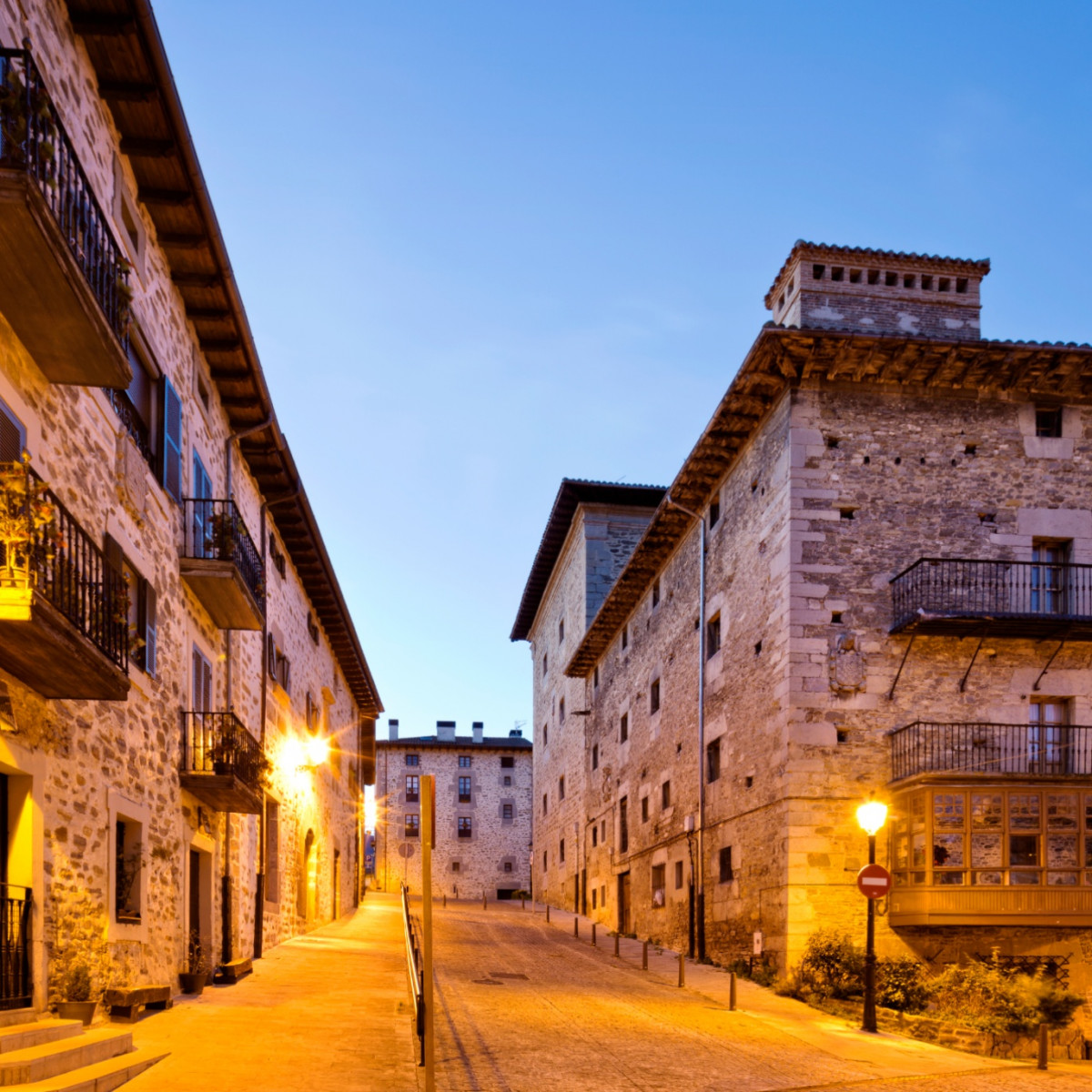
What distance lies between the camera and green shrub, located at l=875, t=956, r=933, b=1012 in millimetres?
18109

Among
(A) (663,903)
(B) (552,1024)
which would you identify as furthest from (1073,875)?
(A) (663,903)

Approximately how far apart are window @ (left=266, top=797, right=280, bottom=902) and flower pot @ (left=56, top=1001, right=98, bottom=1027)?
39.4 feet

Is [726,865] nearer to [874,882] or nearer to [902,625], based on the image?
[902,625]

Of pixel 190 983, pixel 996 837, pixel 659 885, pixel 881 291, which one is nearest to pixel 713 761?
pixel 659 885

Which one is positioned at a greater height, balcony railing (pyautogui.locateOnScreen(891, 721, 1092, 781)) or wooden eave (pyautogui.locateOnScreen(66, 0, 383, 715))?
wooden eave (pyautogui.locateOnScreen(66, 0, 383, 715))

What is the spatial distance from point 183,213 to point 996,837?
1487 centimetres

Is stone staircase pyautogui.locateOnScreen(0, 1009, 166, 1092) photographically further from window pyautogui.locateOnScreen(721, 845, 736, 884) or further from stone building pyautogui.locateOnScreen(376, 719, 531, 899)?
stone building pyautogui.locateOnScreen(376, 719, 531, 899)

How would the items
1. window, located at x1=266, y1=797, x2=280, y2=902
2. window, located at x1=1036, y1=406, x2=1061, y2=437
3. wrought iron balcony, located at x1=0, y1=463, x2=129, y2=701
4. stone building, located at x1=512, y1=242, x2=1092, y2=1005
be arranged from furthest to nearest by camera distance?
window, located at x1=266, y1=797, x2=280, y2=902 → window, located at x1=1036, y1=406, x2=1061, y2=437 → stone building, located at x1=512, y1=242, x2=1092, y2=1005 → wrought iron balcony, located at x1=0, y1=463, x2=129, y2=701

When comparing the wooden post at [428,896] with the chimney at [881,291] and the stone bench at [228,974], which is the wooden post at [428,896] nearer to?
the stone bench at [228,974]

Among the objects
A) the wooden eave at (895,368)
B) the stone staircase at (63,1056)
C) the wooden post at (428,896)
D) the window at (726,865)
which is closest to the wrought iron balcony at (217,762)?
the stone staircase at (63,1056)

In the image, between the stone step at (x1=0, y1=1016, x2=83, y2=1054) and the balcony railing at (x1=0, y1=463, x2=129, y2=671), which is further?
the stone step at (x1=0, y1=1016, x2=83, y2=1054)

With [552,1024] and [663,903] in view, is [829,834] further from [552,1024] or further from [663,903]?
[663,903]

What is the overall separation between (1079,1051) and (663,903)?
39.6 ft

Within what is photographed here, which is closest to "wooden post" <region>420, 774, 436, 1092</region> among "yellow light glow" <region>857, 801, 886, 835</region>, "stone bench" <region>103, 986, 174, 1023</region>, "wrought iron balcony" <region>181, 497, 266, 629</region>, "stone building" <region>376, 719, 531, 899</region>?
"stone bench" <region>103, 986, 174, 1023</region>
